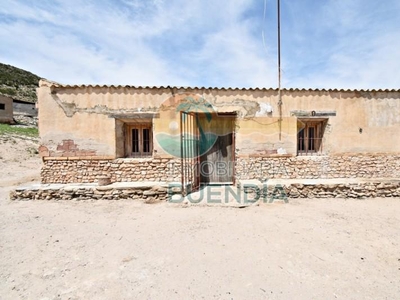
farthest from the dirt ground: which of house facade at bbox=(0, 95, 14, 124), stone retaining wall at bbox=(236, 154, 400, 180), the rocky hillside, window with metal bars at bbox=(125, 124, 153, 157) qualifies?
the rocky hillside

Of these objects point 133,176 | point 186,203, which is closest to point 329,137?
point 186,203

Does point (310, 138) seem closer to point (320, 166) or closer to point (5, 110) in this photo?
point (320, 166)

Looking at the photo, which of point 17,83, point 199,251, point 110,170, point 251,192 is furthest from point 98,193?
point 17,83

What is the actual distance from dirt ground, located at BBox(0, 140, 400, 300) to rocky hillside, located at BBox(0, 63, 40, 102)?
1609 inches

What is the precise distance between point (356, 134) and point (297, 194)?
326 cm

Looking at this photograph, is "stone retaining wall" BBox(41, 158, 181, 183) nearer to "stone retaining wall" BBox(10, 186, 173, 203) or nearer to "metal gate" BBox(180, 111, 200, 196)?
"metal gate" BBox(180, 111, 200, 196)

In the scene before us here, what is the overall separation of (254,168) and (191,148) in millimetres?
2224

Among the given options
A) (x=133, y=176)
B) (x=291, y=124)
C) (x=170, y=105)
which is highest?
(x=170, y=105)

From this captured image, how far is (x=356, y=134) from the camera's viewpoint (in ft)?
23.6

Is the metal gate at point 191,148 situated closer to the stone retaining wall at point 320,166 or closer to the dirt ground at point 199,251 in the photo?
the stone retaining wall at point 320,166

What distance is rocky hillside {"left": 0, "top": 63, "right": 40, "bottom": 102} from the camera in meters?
35.8

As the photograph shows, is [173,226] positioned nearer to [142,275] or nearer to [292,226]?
[142,275]

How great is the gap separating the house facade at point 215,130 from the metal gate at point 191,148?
33mm

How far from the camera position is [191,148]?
710 cm
